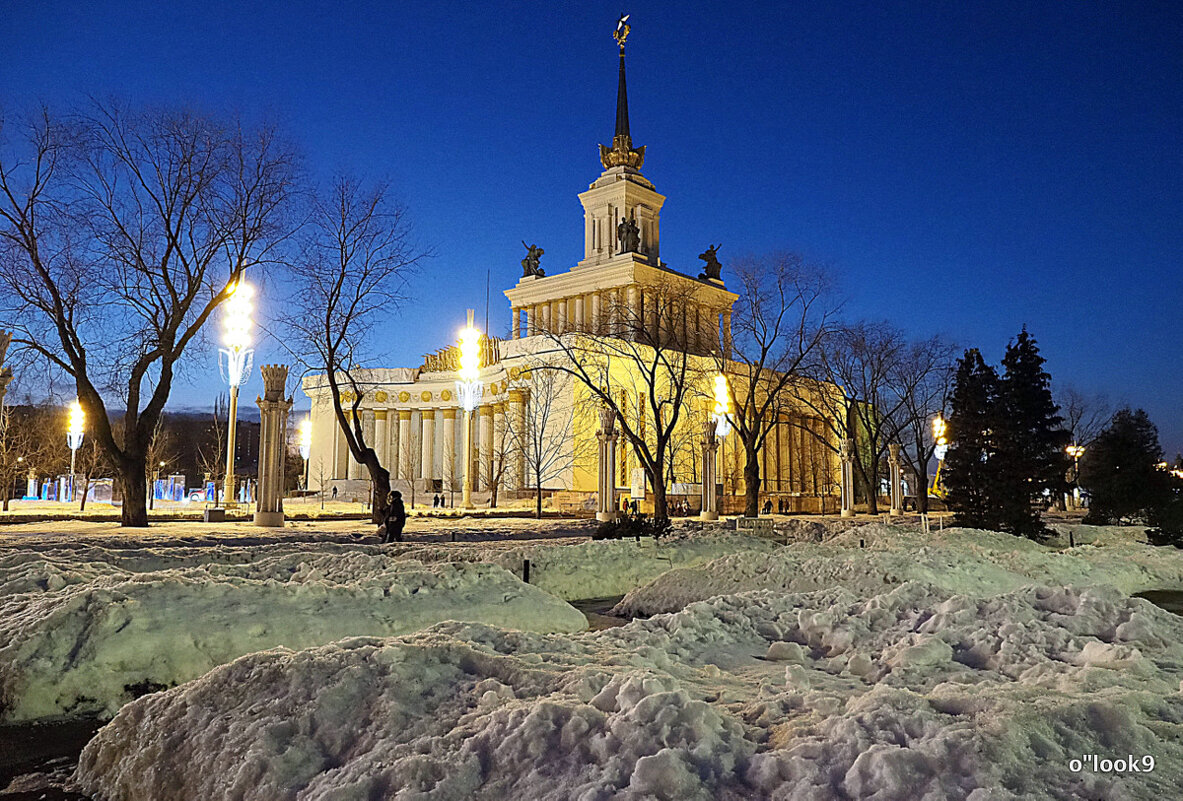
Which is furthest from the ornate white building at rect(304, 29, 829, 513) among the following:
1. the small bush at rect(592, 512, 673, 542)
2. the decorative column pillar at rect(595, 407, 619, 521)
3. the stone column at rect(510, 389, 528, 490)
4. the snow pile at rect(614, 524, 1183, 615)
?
the snow pile at rect(614, 524, 1183, 615)

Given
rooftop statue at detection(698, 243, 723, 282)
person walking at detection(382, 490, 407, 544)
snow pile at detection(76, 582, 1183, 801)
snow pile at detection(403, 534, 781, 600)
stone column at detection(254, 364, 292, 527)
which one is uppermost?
rooftop statue at detection(698, 243, 723, 282)

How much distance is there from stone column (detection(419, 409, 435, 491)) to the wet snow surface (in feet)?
177

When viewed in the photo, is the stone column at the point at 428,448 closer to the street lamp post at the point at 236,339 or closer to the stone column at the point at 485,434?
the stone column at the point at 485,434

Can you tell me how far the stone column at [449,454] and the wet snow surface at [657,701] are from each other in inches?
2009

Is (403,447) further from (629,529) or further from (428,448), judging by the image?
(629,529)

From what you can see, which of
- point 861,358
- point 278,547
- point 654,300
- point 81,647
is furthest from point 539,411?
point 81,647

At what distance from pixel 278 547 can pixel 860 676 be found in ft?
32.5

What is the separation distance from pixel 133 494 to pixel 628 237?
49.2m

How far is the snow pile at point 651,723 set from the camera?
3227mm

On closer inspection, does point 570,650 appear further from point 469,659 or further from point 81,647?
point 81,647

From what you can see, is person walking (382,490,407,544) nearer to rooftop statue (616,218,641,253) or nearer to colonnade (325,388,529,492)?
colonnade (325,388,529,492)

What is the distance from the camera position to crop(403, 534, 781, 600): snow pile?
12805 mm

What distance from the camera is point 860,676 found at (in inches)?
207

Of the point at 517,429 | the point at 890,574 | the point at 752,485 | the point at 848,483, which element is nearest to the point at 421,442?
the point at 517,429
